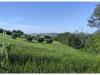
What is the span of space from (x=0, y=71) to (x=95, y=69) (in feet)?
4.32

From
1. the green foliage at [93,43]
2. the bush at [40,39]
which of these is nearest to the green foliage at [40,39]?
the bush at [40,39]

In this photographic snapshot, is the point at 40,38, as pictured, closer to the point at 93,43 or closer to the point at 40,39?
the point at 40,39

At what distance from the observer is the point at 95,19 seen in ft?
22.7

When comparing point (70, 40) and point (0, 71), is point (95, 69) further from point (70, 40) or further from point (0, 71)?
point (0, 71)

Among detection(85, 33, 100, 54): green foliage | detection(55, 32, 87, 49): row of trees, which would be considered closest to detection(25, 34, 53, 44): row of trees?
detection(55, 32, 87, 49): row of trees

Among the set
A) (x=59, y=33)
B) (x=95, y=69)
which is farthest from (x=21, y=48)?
(x=95, y=69)

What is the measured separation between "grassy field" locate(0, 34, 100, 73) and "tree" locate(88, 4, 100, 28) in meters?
0.41

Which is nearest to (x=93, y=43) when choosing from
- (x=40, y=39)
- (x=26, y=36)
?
(x=40, y=39)

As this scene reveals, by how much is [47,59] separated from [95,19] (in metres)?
0.87

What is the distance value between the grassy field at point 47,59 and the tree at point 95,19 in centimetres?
41

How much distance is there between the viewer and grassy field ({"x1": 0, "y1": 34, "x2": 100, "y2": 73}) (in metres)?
6.84

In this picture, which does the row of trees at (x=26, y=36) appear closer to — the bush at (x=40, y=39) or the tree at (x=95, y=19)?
the bush at (x=40, y=39)

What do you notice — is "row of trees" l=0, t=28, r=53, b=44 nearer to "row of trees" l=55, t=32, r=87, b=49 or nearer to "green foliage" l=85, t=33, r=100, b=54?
"row of trees" l=55, t=32, r=87, b=49

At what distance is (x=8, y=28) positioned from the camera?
6.89 metres
